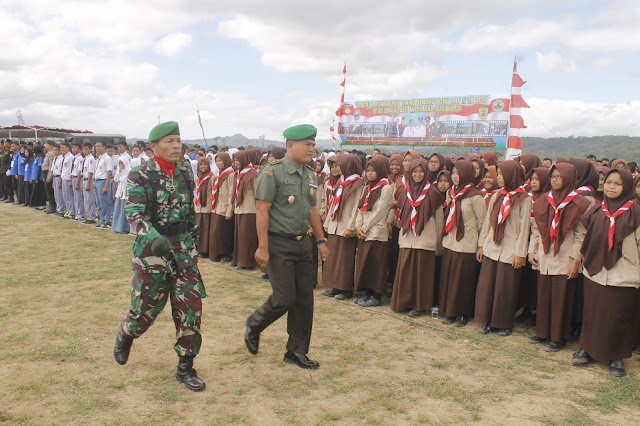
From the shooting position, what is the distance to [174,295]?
3873mm

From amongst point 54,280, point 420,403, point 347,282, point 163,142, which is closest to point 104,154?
point 54,280

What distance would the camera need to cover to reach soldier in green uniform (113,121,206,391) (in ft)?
12.3

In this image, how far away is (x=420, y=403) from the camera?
3803mm

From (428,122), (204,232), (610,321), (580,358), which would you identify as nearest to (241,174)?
(204,232)

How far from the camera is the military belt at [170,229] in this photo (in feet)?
12.5

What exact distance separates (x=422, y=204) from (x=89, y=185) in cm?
887

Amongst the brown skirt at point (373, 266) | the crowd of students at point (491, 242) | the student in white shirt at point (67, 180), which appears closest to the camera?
the crowd of students at point (491, 242)

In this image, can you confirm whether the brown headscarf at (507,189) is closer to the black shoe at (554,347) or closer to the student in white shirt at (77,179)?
the black shoe at (554,347)

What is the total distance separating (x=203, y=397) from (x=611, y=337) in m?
3.42

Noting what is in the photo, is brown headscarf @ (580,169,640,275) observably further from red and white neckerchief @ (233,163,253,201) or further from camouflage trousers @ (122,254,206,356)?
red and white neckerchief @ (233,163,253,201)

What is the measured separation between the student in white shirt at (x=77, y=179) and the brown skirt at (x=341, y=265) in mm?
8179

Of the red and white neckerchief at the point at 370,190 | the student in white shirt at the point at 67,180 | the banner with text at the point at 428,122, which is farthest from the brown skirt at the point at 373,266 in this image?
the banner with text at the point at 428,122

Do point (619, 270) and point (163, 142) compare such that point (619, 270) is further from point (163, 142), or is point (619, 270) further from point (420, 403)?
point (163, 142)

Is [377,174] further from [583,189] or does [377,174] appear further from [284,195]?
[284,195]
